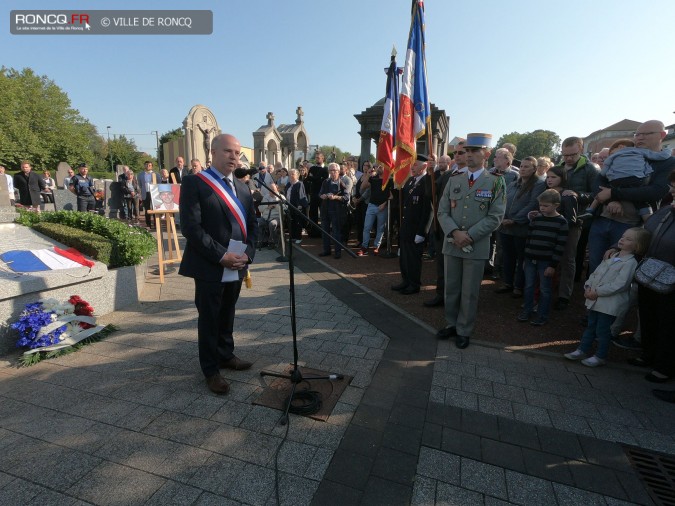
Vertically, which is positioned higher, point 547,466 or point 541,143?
point 541,143

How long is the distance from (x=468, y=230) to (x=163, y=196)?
5719mm

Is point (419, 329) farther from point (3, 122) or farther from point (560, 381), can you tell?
point (3, 122)

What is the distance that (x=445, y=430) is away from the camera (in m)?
2.73

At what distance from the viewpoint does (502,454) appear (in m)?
2.50

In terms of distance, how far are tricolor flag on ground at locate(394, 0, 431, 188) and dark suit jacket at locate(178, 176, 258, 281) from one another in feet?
13.7

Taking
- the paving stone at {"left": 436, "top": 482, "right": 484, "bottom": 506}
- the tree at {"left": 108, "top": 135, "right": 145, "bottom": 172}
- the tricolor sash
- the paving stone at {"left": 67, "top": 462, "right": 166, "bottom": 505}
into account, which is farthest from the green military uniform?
the tree at {"left": 108, "top": 135, "right": 145, "bottom": 172}

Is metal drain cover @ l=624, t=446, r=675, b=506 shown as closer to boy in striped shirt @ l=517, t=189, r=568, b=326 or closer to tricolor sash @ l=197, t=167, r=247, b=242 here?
boy in striped shirt @ l=517, t=189, r=568, b=326

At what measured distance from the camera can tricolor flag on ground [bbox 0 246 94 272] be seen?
4375 mm

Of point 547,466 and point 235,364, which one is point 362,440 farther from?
point 235,364

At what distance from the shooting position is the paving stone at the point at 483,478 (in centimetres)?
220

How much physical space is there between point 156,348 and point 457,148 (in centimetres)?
515

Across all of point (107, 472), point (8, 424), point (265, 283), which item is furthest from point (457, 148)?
point (8, 424)

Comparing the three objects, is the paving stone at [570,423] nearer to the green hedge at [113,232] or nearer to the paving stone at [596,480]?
the paving stone at [596,480]

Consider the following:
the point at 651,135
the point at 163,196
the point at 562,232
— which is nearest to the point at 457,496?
the point at 562,232
